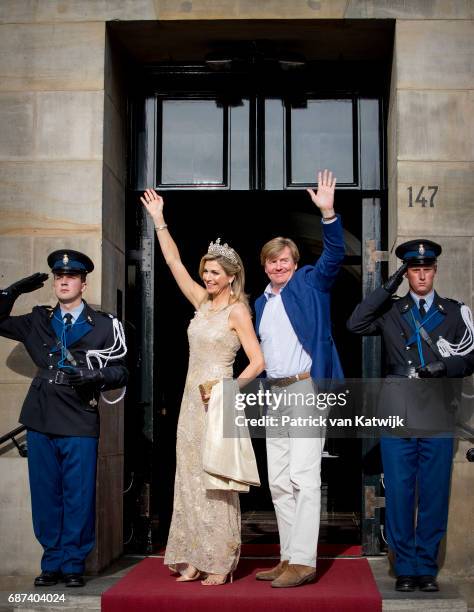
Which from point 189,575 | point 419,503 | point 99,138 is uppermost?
point 99,138

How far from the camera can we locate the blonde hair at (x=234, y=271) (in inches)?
242

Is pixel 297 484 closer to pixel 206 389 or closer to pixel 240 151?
pixel 206 389

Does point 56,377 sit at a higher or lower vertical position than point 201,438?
higher

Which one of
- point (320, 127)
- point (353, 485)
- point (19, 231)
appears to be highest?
point (320, 127)

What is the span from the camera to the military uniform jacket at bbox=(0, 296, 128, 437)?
20.0 feet

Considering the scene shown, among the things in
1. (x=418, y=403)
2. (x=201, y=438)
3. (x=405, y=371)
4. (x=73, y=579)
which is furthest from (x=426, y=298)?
(x=73, y=579)

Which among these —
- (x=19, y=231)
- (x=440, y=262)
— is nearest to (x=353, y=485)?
(x=440, y=262)

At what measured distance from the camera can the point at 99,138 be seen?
7145 mm

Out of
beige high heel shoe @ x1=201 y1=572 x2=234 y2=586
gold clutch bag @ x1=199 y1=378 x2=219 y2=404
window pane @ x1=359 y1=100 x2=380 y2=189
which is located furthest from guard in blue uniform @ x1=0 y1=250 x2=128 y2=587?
window pane @ x1=359 y1=100 x2=380 y2=189

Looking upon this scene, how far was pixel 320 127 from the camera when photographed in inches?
308

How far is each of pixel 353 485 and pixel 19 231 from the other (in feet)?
16.0

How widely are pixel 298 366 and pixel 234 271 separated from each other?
71cm

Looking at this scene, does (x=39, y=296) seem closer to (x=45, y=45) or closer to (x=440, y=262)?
(x=45, y=45)

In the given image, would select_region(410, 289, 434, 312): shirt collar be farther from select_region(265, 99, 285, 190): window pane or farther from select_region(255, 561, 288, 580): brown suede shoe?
select_region(265, 99, 285, 190): window pane
